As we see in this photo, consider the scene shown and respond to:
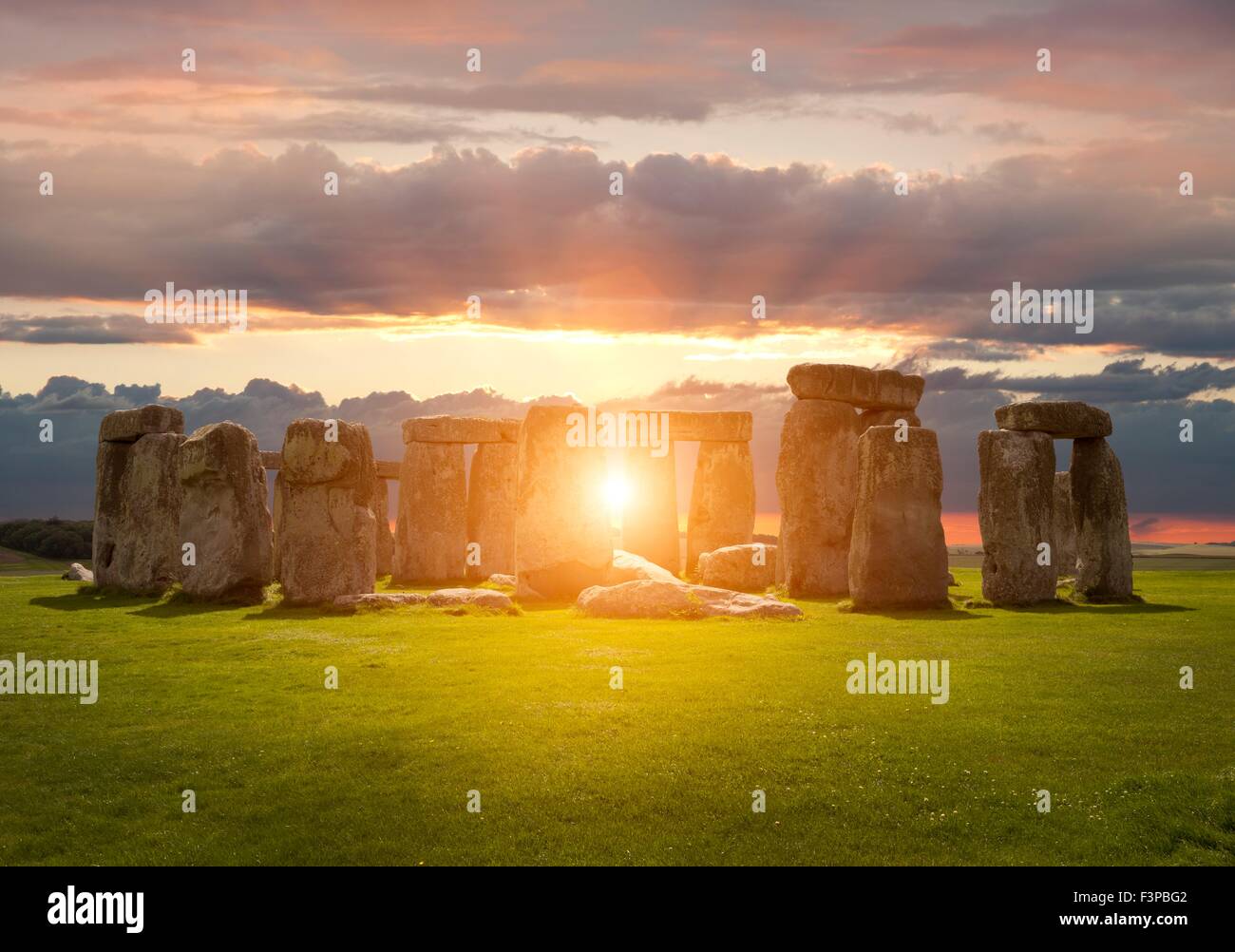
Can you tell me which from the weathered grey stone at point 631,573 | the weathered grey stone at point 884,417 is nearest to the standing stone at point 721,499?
the weathered grey stone at point 884,417

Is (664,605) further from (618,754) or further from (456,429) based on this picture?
(456,429)

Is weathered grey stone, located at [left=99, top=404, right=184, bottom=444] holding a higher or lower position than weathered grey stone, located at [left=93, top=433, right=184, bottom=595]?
higher

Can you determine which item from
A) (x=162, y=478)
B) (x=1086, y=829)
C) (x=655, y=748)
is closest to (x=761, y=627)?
(x=655, y=748)

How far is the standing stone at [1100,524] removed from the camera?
73.9 feet

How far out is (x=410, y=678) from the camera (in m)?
13.2

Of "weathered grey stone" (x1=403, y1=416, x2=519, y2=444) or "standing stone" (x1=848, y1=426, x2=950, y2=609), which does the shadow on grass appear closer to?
"weathered grey stone" (x1=403, y1=416, x2=519, y2=444)

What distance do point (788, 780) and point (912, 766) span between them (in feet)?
3.92

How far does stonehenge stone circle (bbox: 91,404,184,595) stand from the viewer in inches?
942

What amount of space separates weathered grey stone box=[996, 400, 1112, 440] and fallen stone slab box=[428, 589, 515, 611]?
34.8 feet

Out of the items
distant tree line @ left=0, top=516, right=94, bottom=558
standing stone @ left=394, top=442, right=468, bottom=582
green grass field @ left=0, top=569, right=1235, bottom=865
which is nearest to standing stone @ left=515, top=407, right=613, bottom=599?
green grass field @ left=0, top=569, right=1235, bottom=865

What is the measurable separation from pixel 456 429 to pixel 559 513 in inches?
362

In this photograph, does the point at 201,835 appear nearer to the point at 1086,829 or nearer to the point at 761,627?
the point at 1086,829

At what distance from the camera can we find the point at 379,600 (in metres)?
20.4

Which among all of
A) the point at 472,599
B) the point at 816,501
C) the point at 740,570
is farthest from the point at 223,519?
the point at 816,501
